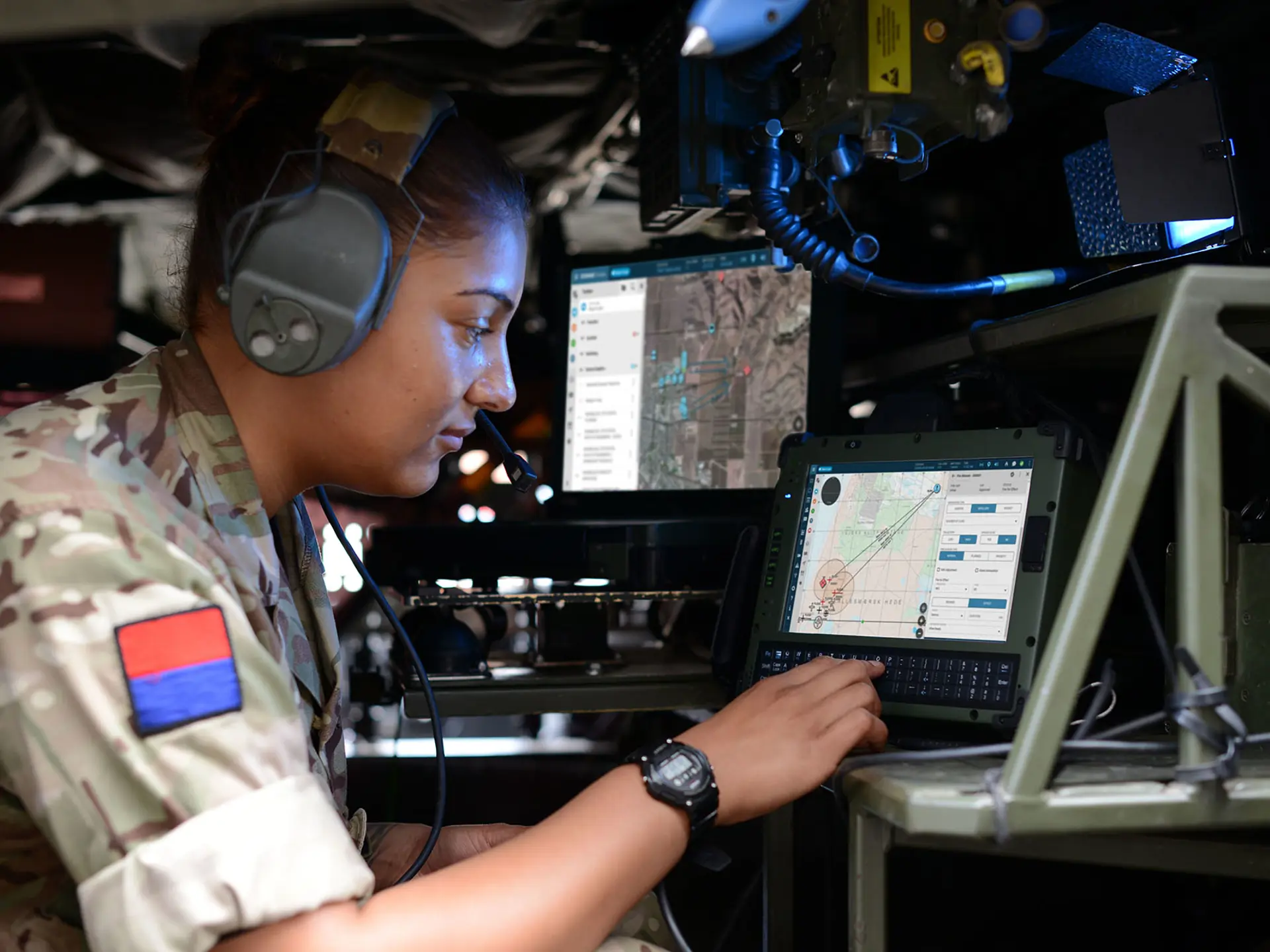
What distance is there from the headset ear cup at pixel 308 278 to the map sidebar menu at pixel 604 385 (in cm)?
87

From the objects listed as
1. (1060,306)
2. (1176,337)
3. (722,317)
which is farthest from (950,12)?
(722,317)

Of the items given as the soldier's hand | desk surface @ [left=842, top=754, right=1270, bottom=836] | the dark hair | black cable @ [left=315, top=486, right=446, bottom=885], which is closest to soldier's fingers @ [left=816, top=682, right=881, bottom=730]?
the soldier's hand

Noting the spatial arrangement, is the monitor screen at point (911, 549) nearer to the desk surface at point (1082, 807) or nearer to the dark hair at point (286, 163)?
the desk surface at point (1082, 807)

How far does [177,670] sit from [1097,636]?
23.6 inches

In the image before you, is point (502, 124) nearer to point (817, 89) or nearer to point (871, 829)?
point (817, 89)

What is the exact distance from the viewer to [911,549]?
108 centimetres

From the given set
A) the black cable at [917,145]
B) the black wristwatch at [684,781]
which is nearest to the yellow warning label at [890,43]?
the black cable at [917,145]

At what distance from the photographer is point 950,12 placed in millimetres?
944

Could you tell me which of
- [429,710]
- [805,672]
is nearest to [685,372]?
[429,710]

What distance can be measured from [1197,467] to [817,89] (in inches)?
20.0

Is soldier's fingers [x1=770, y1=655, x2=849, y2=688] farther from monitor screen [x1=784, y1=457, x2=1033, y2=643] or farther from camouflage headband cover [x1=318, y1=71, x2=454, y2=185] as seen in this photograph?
camouflage headband cover [x1=318, y1=71, x2=454, y2=185]

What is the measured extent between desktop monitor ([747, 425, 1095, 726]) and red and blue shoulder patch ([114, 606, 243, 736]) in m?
0.64

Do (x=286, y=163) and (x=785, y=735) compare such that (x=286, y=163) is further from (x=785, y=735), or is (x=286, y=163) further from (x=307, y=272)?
(x=785, y=735)

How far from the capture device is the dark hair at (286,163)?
2.65 feet
